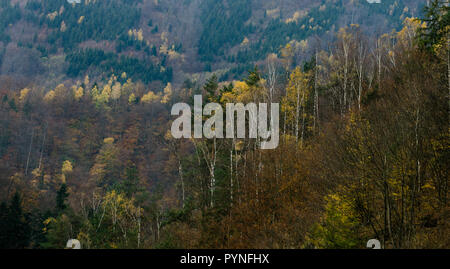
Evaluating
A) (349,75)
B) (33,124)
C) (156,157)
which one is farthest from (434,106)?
(33,124)

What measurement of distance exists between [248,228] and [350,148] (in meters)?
7.08

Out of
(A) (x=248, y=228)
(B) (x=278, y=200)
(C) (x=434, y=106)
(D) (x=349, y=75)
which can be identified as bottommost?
(A) (x=248, y=228)

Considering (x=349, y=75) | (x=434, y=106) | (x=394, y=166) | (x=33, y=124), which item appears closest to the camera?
(x=394, y=166)

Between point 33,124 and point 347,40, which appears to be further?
point 33,124

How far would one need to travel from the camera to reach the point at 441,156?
10945 millimetres

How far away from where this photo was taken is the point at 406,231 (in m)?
10.4

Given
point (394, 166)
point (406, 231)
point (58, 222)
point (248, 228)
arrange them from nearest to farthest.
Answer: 1. point (406, 231)
2. point (394, 166)
3. point (248, 228)
4. point (58, 222)
